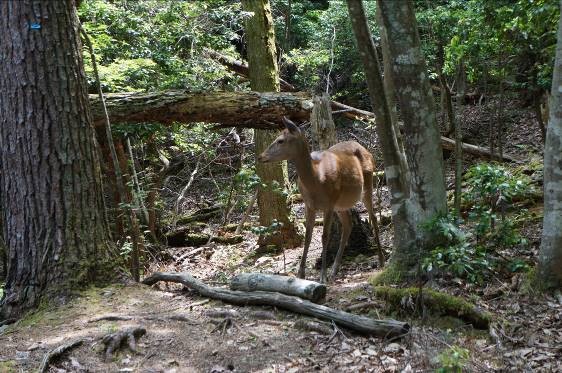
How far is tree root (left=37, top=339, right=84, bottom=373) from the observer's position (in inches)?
169

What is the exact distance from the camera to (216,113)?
8781 mm

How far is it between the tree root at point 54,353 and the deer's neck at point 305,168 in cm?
356

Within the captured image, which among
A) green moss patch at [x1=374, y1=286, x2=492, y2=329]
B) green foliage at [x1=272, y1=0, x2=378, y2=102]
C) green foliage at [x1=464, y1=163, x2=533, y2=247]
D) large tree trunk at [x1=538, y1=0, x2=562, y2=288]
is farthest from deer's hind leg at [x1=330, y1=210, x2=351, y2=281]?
green foliage at [x1=272, y1=0, x2=378, y2=102]

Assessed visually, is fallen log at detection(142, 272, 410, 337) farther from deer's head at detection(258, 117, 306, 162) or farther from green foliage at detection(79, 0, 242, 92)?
green foliage at detection(79, 0, 242, 92)

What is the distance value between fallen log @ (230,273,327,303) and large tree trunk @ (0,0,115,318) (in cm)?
157

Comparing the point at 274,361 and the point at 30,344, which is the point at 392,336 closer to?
the point at 274,361

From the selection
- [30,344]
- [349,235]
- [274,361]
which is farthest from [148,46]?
[274,361]

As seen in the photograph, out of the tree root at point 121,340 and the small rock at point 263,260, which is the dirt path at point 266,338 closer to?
the tree root at point 121,340

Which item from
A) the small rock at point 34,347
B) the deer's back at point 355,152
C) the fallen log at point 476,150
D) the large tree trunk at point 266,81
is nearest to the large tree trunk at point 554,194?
the deer's back at point 355,152

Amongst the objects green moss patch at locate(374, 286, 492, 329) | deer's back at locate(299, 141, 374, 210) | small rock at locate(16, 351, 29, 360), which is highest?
deer's back at locate(299, 141, 374, 210)

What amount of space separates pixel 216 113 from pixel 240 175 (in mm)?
1723

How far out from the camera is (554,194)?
5.52 meters

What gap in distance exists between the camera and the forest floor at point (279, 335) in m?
4.52

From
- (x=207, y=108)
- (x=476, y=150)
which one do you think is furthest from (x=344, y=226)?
(x=476, y=150)
